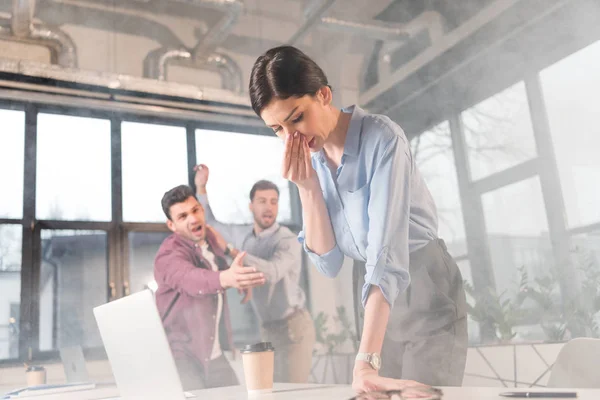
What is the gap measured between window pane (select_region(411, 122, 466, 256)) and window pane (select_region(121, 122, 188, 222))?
1.14 meters

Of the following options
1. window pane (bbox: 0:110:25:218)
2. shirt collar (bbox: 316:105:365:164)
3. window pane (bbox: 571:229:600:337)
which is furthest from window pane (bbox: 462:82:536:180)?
window pane (bbox: 0:110:25:218)

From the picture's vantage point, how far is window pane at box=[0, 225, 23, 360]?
2.34m

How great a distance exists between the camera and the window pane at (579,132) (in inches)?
69.1

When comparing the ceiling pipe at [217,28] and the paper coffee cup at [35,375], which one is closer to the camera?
the paper coffee cup at [35,375]

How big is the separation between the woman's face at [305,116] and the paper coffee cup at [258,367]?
1.65 ft

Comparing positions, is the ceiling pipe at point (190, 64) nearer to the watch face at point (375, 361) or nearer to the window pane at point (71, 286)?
the window pane at point (71, 286)

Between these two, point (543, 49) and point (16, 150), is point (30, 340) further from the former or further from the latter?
point (543, 49)

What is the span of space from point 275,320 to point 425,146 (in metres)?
1.12

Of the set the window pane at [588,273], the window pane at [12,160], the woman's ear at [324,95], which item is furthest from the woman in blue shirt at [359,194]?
the window pane at [12,160]

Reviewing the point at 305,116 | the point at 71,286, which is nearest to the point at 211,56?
the point at 71,286

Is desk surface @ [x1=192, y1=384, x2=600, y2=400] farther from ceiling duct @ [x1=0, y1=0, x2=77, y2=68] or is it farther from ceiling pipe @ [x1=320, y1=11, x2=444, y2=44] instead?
ceiling duct @ [x1=0, y1=0, x2=77, y2=68]

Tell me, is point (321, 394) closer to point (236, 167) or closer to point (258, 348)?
point (258, 348)

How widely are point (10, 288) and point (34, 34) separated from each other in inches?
41.4

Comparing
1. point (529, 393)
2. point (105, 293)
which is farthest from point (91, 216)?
point (529, 393)
